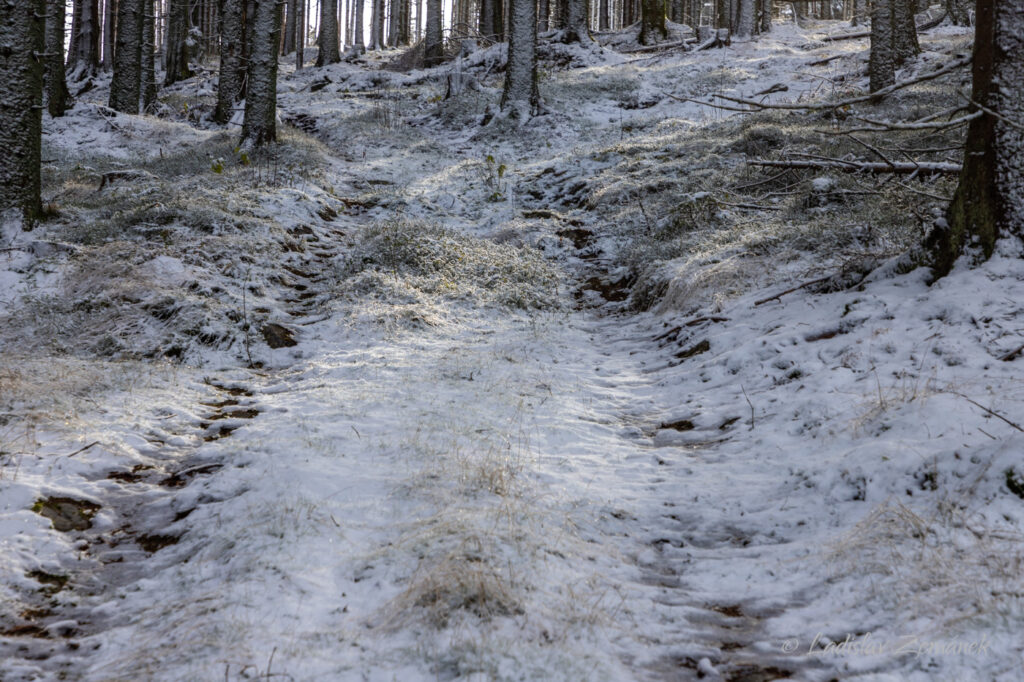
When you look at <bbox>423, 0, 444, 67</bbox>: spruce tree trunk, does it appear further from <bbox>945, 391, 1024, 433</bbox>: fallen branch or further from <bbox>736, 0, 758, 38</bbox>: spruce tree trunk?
<bbox>945, 391, 1024, 433</bbox>: fallen branch

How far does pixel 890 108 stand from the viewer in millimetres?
13633

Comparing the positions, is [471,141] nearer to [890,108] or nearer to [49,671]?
[890,108]

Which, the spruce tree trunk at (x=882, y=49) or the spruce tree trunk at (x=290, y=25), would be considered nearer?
the spruce tree trunk at (x=882, y=49)

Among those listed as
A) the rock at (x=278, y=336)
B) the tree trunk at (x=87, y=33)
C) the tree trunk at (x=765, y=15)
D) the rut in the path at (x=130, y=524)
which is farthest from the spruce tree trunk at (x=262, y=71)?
the tree trunk at (x=765, y=15)

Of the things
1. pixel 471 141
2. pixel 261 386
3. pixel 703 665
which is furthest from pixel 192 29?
pixel 703 665

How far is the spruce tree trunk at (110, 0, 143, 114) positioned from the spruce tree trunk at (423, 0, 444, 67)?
39.0 ft

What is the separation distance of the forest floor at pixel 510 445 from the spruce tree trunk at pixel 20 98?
0.71m

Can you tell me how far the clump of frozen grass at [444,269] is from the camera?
9.07m

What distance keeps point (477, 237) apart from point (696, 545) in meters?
8.80

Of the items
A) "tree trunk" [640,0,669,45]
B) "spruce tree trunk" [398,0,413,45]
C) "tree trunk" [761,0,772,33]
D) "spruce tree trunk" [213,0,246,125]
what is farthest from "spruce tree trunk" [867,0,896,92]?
"spruce tree trunk" [398,0,413,45]

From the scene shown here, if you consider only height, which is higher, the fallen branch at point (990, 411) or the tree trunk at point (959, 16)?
the tree trunk at point (959, 16)

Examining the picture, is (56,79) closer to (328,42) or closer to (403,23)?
(328,42)

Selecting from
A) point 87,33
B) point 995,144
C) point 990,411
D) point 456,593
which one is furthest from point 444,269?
point 87,33

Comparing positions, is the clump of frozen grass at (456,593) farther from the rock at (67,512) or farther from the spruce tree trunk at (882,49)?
the spruce tree trunk at (882,49)
